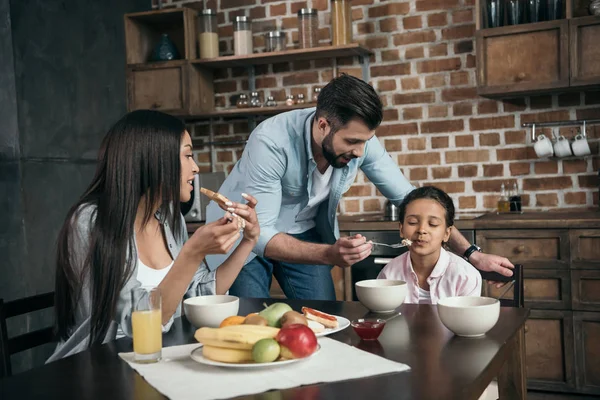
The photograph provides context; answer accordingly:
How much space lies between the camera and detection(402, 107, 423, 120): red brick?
155 inches

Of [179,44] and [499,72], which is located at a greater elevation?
[179,44]

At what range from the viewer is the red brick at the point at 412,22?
3.90 meters

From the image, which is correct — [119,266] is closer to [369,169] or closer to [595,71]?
[369,169]

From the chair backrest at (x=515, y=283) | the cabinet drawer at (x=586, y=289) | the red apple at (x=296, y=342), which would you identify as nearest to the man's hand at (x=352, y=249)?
the chair backrest at (x=515, y=283)

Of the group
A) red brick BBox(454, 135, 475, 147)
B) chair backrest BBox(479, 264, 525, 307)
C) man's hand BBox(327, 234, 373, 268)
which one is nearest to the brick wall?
red brick BBox(454, 135, 475, 147)

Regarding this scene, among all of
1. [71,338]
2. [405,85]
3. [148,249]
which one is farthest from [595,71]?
[71,338]

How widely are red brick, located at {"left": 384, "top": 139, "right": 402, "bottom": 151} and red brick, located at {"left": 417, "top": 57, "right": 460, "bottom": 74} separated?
1.36 feet

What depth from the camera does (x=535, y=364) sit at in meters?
3.23

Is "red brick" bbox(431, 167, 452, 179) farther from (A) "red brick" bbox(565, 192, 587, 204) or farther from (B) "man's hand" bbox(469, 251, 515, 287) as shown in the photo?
(B) "man's hand" bbox(469, 251, 515, 287)

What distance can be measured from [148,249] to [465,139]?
241 centimetres

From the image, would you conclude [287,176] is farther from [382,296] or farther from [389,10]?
[389,10]

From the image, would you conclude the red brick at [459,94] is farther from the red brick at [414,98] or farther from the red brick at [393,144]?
the red brick at [393,144]

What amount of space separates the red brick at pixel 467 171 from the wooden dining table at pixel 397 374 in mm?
2223

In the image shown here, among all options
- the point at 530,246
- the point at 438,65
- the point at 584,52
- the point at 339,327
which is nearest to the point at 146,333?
the point at 339,327
